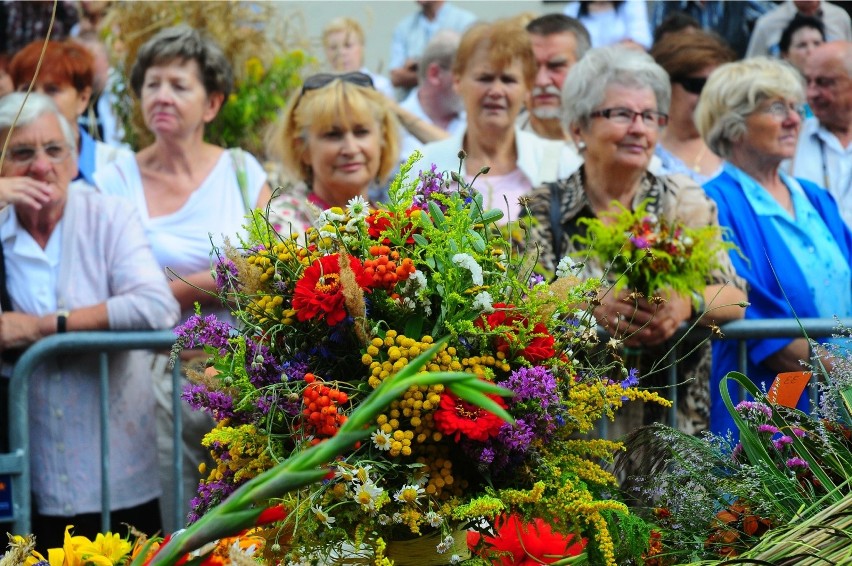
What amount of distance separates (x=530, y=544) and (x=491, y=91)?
2946 millimetres

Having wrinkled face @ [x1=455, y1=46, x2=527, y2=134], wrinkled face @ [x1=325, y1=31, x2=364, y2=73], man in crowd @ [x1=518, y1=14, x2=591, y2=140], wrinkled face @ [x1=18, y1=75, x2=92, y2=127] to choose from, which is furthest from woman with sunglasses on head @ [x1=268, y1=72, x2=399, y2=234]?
wrinkled face @ [x1=325, y1=31, x2=364, y2=73]

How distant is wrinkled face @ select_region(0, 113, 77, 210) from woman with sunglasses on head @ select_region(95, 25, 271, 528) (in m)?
0.43

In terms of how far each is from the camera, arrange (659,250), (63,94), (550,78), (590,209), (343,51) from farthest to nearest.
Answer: (343,51)
(550,78)
(63,94)
(590,209)
(659,250)

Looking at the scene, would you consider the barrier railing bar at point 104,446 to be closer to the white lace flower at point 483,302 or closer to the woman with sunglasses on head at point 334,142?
the woman with sunglasses on head at point 334,142

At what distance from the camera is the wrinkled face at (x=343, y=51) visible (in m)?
6.18

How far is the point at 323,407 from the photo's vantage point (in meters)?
1.58

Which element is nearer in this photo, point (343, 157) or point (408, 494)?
point (408, 494)

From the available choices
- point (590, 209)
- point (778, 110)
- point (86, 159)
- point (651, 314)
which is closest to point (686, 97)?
point (778, 110)

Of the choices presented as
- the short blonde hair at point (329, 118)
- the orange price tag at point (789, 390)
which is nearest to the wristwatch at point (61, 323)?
the short blonde hair at point (329, 118)

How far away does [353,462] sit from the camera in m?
1.61

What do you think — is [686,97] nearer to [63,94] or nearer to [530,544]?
[63,94]

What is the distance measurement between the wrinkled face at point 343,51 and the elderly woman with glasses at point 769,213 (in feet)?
7.81

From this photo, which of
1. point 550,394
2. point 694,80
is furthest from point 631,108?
point 550,394

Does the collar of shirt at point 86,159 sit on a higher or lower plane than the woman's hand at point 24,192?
higher
